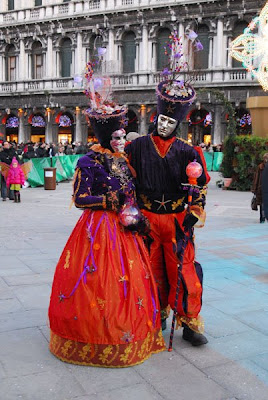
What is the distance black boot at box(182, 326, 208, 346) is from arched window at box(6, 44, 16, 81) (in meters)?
32.8

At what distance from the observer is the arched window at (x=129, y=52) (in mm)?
29750

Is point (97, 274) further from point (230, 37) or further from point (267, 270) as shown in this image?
point (230, 37)

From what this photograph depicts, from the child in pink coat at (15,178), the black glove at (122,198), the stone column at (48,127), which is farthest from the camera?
the stone column at (48,127)

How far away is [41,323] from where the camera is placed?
14.4 feet

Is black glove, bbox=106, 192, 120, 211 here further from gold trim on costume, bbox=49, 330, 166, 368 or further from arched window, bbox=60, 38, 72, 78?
arched window, bbox=60, 38, 72, 78

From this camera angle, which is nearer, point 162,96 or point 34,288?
point 162,96

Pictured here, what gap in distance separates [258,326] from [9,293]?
8.15 feet

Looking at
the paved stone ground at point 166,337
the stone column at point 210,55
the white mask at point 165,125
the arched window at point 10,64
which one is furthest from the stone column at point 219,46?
the white mask at point 165,125

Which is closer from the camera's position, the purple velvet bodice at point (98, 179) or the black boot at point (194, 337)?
the purple velvet bodice at point (98, 179)

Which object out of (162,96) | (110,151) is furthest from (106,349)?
(162,96)

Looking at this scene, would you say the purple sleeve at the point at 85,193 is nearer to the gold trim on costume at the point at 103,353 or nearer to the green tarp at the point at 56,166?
the gold trim on costume at the point at 103,353

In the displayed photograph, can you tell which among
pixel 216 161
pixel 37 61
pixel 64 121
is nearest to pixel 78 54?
pixel 37 61

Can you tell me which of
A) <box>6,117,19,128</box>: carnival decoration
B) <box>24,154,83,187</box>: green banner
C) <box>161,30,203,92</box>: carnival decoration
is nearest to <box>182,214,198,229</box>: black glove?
<box>161,30,203,92</box>: carnival decoration

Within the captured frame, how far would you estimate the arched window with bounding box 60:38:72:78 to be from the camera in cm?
3181
